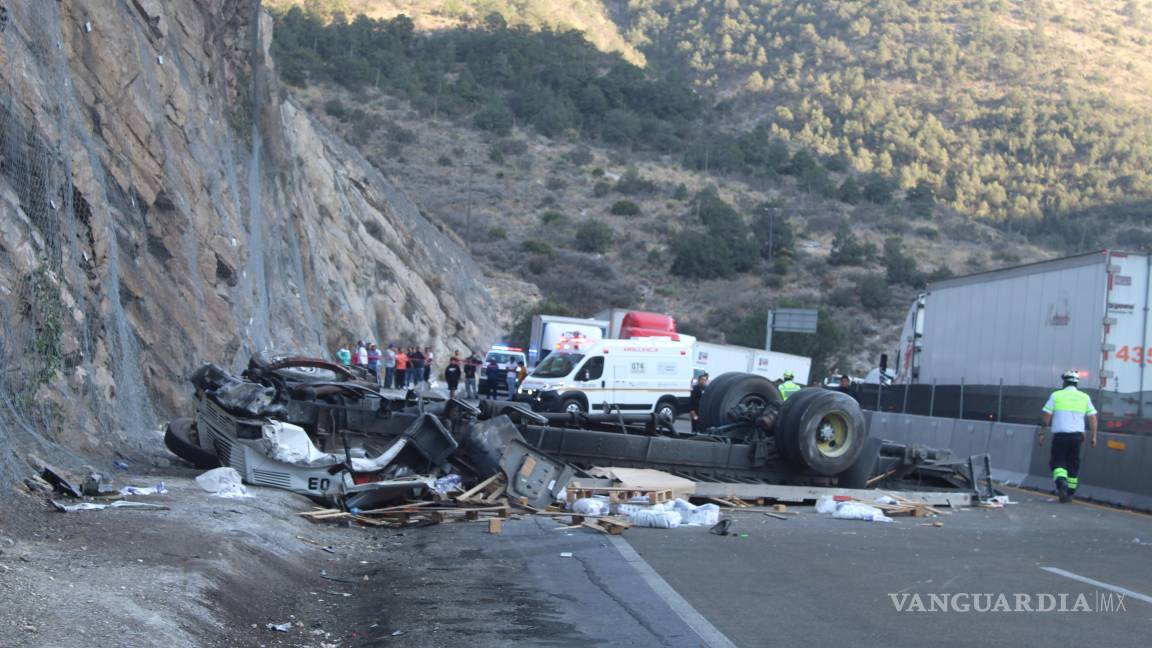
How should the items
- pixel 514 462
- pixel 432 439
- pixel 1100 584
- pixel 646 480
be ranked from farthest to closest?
pixel 646 480, pixel 432 439, pixel 514 462, pixel 1100 584

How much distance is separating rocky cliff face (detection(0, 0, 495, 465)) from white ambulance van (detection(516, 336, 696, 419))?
6.34m

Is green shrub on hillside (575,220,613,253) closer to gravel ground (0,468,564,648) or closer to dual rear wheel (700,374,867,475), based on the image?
dual rear wheel (700,374,867,475)

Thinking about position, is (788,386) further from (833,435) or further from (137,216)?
(137,216)

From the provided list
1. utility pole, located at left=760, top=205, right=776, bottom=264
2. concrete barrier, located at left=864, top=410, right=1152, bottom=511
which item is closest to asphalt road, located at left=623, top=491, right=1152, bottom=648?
concrete barrier, located at left=864, top=410, right=1152, bottom=511

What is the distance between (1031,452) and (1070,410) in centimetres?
360

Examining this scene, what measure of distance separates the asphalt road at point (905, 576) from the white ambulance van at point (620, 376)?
1726 cm

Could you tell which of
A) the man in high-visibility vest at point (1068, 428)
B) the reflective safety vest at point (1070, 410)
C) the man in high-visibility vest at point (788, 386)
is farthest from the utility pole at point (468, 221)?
the reflective safety vest at point (1070, 410)

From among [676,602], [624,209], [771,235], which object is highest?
[624,209]

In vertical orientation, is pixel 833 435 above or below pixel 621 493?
above

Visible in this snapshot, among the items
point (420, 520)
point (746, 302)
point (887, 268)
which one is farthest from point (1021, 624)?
point (887, 268)

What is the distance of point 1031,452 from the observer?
19.5 m

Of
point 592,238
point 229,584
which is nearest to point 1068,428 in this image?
point 229,584

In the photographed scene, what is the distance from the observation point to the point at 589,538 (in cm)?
1121

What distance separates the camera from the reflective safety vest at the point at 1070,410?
16062mm
